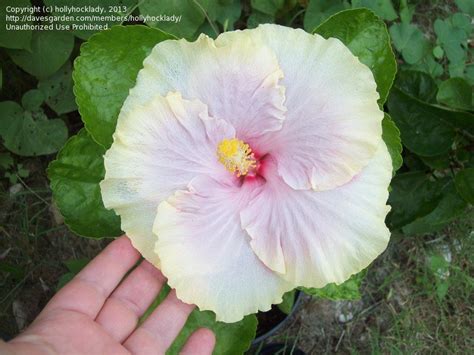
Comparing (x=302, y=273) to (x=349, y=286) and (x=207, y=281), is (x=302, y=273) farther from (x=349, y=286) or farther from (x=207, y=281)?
(x=349, y=286)

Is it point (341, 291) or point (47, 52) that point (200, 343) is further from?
point (47, 52)

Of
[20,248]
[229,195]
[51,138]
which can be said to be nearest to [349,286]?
[229,195]

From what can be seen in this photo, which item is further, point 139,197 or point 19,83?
point 19,83

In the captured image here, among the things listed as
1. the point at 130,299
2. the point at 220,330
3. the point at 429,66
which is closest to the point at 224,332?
the point at 220,330

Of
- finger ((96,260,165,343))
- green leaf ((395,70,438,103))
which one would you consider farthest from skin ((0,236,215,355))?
green leaf ((395,70,438,103))

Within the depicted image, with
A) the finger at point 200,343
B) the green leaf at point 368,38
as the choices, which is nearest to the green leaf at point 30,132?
the finger at point 200,343

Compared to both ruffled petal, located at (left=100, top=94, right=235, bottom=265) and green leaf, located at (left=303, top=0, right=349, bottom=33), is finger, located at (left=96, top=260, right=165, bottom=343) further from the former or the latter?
green leaf, located at (left=303, top=0, right=349, bottom=33)
